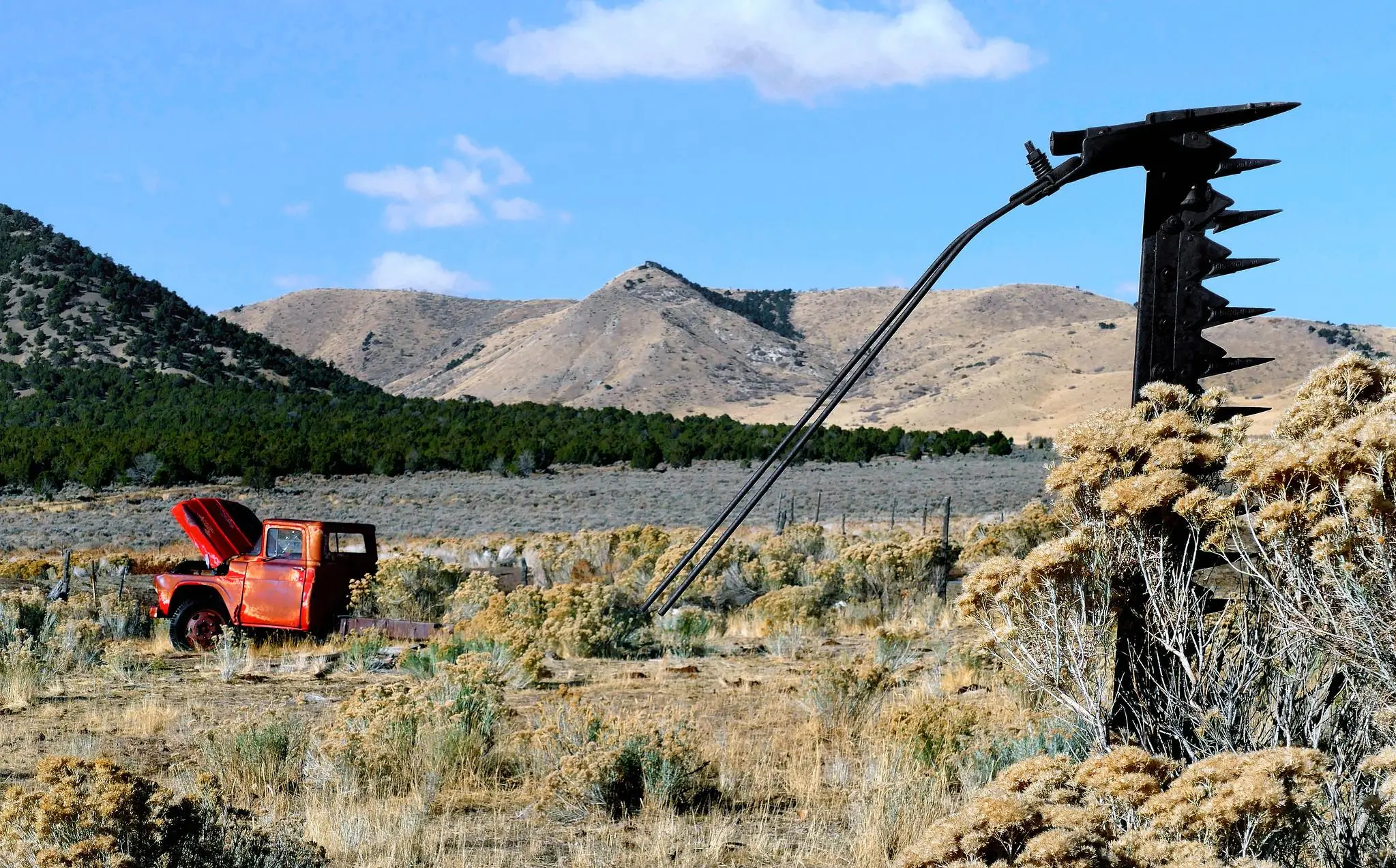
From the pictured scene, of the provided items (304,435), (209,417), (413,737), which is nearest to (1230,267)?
(413,737)

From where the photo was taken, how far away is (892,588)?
1747cm

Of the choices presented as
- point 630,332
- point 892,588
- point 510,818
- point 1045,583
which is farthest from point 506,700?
point 630,332

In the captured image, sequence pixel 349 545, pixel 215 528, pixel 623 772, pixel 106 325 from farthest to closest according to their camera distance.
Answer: pixel 106 325
pixel 349 545
pixel 215 528
pixel 623 772

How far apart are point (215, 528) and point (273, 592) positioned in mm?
1112

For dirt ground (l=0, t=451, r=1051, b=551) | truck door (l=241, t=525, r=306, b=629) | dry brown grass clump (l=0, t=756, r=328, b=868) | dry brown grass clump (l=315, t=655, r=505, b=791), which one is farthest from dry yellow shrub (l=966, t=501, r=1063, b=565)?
dry brown grass clump (l=0, t=756, r=328, b=868)

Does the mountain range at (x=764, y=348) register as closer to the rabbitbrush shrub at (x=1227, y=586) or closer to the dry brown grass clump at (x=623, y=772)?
the dry brown grass clump at (x=623, y=772)

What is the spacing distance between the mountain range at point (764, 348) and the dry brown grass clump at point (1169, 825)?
91922mm

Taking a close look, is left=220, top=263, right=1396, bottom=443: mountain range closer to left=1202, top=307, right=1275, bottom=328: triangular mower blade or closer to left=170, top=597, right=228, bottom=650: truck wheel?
left=170, top=597, right=228, bottom=650: truck wheel

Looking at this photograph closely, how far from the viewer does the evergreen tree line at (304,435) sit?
Answer: 4834cm

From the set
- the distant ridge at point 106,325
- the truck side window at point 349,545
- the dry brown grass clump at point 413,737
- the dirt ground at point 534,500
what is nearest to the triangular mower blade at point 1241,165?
the dry brown grass clump at point 413,737

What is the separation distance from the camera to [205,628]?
45.4ft

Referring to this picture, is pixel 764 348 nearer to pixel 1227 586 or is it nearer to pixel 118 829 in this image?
pixel 1227 586

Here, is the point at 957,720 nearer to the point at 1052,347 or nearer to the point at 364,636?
the point at 364,636

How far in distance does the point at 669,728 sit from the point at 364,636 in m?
6.66
